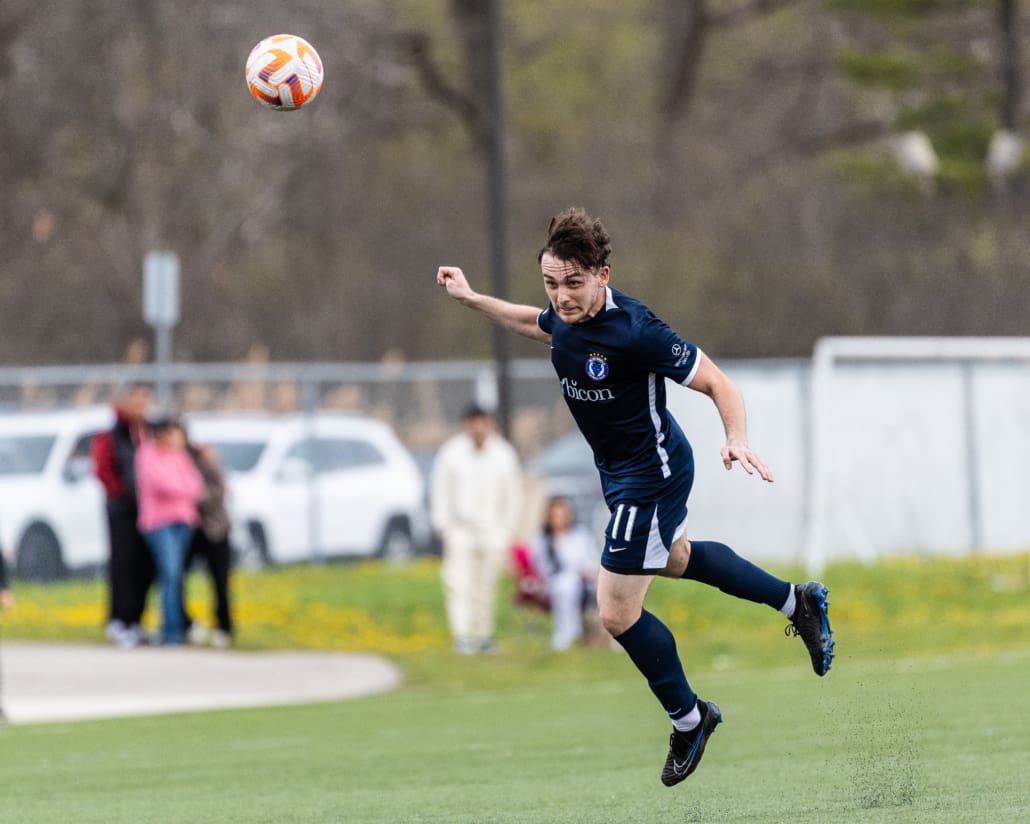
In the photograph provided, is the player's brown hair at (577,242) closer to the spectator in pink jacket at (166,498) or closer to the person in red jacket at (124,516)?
the spectator in pink jacket at (166,498)

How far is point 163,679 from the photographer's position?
16375 mm

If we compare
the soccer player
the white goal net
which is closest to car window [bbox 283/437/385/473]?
the white goal net

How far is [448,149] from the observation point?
42531 mm

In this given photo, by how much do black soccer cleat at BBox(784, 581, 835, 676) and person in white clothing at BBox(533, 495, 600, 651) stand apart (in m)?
9.58

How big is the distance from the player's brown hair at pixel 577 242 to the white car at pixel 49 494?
14.3 metres

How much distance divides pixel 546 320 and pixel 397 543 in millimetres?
17241

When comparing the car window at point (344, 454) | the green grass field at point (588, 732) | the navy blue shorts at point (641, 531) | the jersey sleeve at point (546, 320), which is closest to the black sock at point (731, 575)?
the navy blue shorts at point (641, 531)

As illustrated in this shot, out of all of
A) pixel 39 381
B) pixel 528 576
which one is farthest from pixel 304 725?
pixel 39 381

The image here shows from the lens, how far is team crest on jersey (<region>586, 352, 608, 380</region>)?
7781 mm

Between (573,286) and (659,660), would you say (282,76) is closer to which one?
(573,286)

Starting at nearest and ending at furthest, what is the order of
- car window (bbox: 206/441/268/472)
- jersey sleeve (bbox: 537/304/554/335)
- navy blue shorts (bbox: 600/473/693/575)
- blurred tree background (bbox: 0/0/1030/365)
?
navy blue shorts (bbox: 600/473/693/575) → jersey sleeve (bbox: 537/304/554/335) → car window (bbox: 206/441/268/472) → blurred tree background (bbox: 0/0/1030/365)

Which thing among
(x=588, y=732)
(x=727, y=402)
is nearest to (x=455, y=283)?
(x=727, y=402)

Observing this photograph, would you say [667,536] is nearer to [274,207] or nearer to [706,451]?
[706,451]

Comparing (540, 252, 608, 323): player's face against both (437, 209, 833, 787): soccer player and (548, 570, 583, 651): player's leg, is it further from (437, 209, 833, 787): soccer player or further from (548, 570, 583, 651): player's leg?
(548, 570, 583, 651): player's leg
